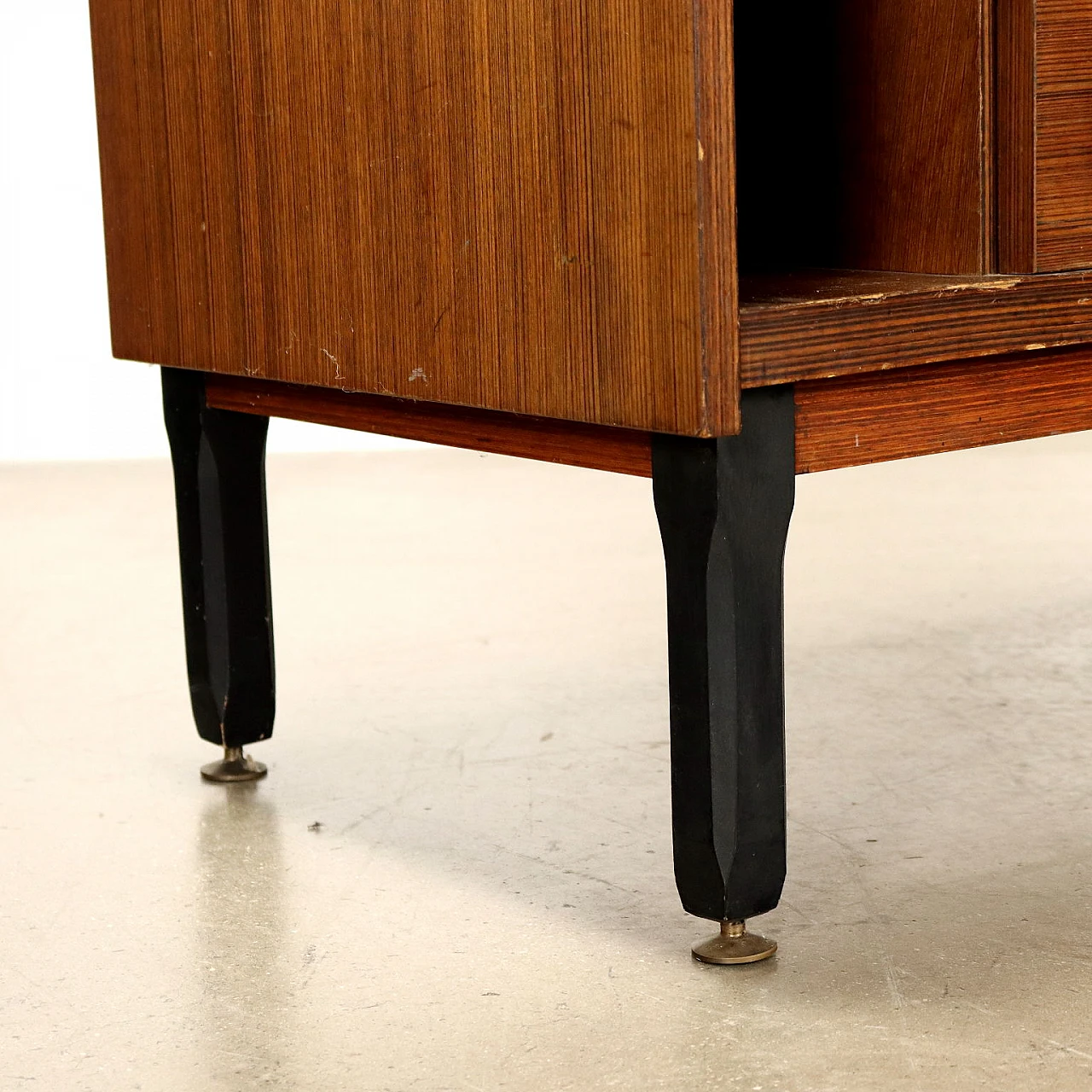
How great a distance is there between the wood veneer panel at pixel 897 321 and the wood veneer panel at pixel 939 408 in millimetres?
34

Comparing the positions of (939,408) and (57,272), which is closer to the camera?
(939,408)

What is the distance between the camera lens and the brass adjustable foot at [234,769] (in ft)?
6.07

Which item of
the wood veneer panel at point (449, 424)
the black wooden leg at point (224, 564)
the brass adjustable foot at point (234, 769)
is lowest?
the brass adjustable foot at point (234, 769)

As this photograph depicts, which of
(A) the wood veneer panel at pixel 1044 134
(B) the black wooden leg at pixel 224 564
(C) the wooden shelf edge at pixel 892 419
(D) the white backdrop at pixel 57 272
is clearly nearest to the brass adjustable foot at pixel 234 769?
(B) the black wooden leg at pixel 224 564

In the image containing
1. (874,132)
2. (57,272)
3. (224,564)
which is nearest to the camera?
(874,132)

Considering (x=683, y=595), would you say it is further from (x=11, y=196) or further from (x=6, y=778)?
(x=11, y=196)

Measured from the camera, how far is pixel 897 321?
4.07ft

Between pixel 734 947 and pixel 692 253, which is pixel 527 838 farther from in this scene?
pixel 692 253

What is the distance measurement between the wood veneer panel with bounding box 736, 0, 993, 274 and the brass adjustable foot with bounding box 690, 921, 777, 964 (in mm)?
500

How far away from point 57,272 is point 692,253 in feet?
11.7

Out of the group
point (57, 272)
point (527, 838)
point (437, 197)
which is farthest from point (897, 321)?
point (57, 272)

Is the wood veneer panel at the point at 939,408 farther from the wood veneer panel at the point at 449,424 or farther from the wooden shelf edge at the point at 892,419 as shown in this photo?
the wood veneer panel at the point at 449,424

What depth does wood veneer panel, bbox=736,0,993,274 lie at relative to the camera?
132cm

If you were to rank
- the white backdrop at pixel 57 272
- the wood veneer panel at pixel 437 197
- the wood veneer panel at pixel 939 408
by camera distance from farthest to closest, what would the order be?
the white backdrop at pixel 57 272
the wood veneer panel at pixel 939 408
the wood veneer panel at pixel 437 197
